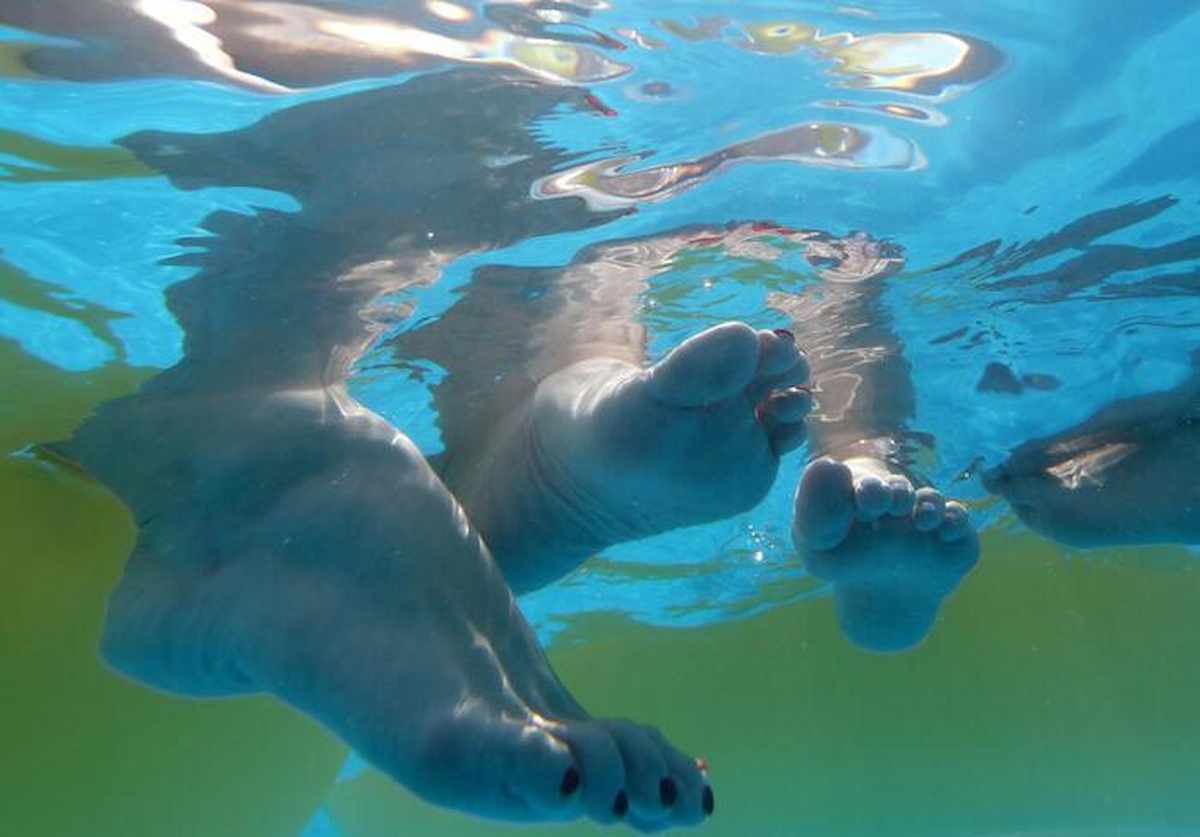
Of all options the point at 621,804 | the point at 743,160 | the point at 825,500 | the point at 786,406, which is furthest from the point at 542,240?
the point at 621,804

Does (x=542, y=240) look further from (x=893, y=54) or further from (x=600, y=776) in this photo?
(x=600, y=776)

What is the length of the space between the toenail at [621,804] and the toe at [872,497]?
2059 millimetres

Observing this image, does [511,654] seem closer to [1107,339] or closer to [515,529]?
[515,529]

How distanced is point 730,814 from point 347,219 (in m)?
22.0

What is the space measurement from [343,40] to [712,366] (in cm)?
220

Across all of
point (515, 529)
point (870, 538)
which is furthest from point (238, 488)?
point (870, 538)

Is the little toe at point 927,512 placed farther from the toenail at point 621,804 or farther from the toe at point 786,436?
the toenail at point 621,804

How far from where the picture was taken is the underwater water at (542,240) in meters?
4.27

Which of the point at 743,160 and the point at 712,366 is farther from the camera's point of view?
the point at 743,160

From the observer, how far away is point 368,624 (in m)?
3.89

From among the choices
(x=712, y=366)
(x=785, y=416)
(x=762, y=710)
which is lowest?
(x=762, y=710)

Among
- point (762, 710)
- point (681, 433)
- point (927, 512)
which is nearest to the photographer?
point (681, 433)

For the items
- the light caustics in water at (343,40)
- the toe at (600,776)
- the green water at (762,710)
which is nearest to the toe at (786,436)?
the toe at (600,776)

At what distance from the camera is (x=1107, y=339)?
7.70m
